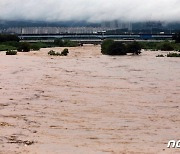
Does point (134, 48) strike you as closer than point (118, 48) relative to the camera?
No

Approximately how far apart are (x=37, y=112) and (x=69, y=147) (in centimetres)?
432

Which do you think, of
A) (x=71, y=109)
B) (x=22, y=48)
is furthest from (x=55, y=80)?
(x=22, y=48)

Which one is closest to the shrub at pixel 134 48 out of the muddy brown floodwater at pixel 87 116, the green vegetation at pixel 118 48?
the green vegetation at pixel 118 48

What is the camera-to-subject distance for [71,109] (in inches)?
558

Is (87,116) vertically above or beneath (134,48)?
beneath

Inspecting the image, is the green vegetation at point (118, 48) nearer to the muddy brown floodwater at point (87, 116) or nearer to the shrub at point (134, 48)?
the shrub at point (134, 48)

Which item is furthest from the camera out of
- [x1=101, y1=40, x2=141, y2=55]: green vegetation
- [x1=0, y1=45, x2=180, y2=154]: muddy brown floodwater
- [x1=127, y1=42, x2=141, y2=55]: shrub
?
[x1=127, y1=42, x2=141, y2=55]: shrub

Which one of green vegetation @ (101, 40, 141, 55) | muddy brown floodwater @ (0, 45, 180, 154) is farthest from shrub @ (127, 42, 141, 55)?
muddy brown floodwater @ (0, 45, 180, 154)

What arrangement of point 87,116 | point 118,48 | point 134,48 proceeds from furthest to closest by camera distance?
point 134,48, point 118,48, point 87,116

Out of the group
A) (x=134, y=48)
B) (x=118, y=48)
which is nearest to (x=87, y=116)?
(x=118, y=48)

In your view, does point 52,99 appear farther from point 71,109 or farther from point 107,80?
point 107,80

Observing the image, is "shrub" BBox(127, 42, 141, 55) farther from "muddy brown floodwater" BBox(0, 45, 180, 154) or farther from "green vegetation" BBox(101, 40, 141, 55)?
"muddy brown floodwater" BBox(0, 45, 180, 154)

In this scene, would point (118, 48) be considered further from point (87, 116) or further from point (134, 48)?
point (87, 116)

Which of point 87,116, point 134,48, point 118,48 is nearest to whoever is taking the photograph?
point 87,116
